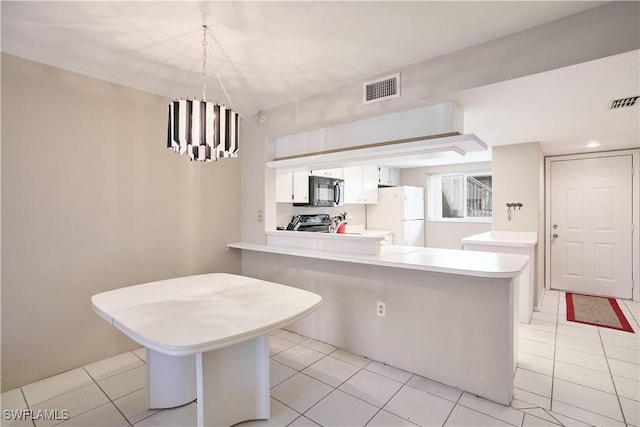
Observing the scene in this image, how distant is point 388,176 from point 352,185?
133cm

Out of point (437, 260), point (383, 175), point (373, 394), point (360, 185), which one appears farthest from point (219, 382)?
point (383, 175)

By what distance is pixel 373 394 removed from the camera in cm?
212

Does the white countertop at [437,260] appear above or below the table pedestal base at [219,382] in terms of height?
above

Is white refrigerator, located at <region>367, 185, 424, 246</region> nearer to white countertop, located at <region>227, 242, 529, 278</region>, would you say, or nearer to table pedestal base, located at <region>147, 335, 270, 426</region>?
white countertop, located at <region>227, 242, 529, 278</region>

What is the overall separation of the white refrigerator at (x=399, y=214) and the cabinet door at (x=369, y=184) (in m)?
0.18

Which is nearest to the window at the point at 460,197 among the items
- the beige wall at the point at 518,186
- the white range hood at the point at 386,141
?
the beige wall at the point at 518,186

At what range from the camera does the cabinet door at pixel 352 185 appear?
5.04 metres

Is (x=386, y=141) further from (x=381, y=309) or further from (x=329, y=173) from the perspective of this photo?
(x=329, y=173)

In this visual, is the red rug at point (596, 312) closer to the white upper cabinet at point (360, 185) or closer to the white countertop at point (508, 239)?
the white countertop at point (508, 239)

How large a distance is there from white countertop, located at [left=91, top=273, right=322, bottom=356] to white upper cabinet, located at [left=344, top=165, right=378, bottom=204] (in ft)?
10.2

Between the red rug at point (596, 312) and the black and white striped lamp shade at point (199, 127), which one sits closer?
the black and white striped lamp shade at point (199, 127)

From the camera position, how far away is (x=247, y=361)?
1790mm

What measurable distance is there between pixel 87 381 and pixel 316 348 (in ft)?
5.73

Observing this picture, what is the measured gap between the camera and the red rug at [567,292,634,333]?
134 inches
